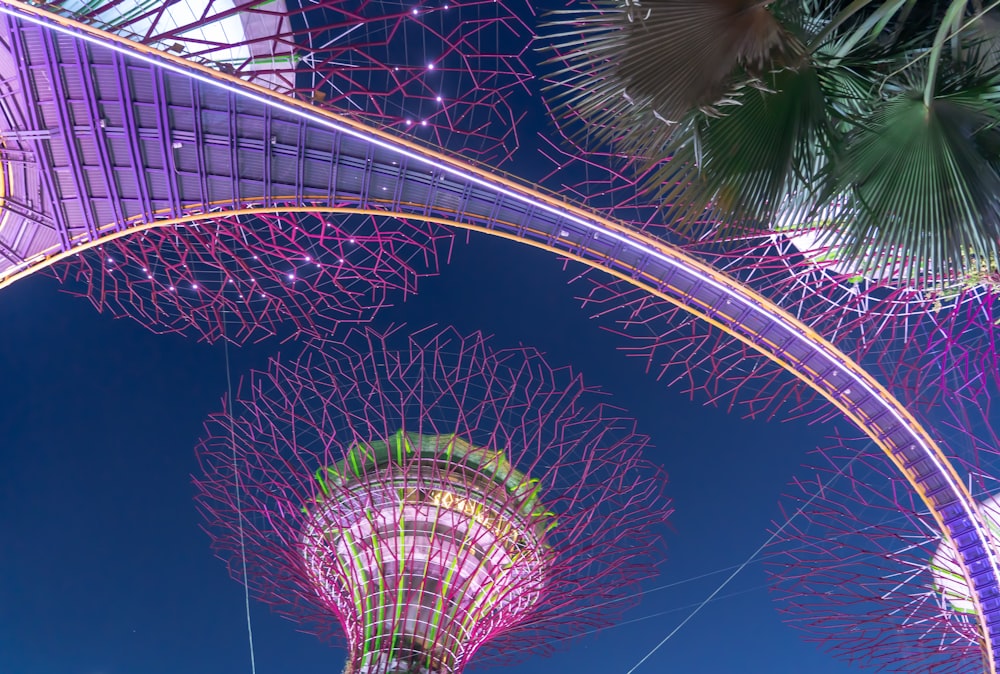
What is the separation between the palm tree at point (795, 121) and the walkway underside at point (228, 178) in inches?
282

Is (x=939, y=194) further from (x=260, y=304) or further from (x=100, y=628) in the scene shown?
(x=100, y=628)

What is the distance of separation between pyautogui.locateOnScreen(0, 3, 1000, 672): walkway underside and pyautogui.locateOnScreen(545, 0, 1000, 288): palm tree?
23.5ft

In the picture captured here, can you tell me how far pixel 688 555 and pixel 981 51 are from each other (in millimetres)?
32284

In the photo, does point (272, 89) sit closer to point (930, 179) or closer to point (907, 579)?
point (930, 179)

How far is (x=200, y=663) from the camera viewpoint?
3691 cm

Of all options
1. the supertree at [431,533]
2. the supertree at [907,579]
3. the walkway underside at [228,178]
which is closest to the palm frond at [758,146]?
the walkway underside at [228,178]

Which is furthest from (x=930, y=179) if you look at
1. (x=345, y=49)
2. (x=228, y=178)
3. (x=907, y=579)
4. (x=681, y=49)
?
(x=907, y=579)

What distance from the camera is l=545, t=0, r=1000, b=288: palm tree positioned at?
8.60 m

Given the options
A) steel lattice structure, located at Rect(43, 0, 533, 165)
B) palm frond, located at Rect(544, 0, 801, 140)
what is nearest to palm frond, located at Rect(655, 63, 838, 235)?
palm frond, located at Rect(544, 0, 801, 140)

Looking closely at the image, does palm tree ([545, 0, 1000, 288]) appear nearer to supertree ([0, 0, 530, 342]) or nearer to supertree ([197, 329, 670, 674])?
supertree ([0, 0, 530, 342])

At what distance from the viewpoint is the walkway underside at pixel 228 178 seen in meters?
15.5

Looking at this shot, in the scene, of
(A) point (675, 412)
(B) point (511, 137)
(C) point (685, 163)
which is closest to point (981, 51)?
(C) point (685, 163)

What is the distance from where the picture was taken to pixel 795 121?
30.1ft

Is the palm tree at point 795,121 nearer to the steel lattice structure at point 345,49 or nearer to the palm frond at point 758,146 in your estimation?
the palm frond at point 758,146
